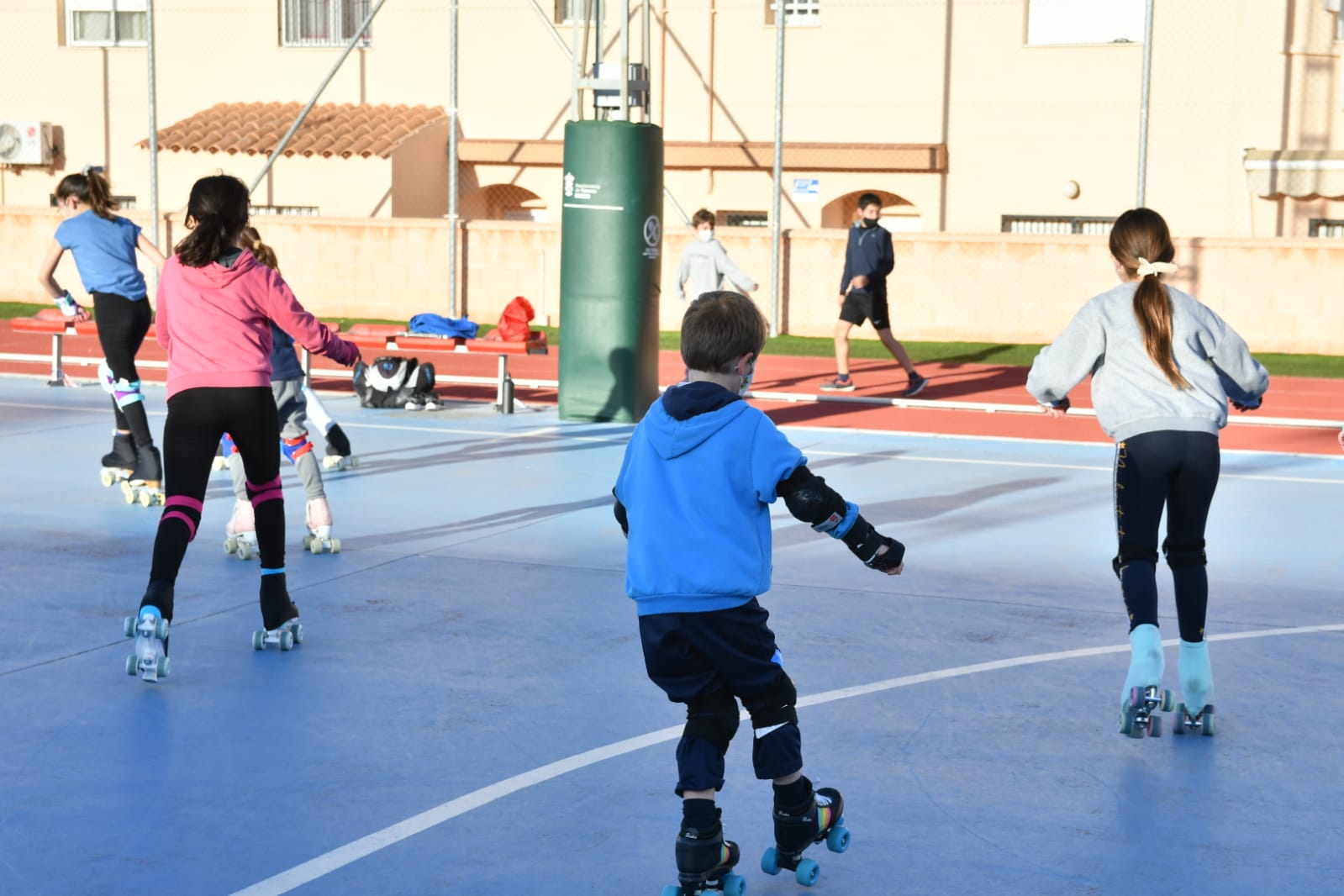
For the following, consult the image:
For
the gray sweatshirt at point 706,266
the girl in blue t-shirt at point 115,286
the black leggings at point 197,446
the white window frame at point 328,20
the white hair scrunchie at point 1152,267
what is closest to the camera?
the white hair scrunchie at point 1152,267

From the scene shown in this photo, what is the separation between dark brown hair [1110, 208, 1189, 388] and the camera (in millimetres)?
6008

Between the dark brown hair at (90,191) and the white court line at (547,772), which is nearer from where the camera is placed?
the white court line at (547,772)

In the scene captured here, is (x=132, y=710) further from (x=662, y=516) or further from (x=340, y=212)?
(x=340, y=212)

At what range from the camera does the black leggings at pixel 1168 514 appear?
238 inches

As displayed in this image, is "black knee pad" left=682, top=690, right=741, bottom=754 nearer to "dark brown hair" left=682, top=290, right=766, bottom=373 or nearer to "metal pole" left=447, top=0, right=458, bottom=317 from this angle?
"dark brown hair" left=682, top=290, right=766, bottom=373

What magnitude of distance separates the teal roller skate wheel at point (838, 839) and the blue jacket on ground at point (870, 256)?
513 inches

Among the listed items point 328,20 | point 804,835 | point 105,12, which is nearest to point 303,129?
point 328,20

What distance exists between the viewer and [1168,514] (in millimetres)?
6109

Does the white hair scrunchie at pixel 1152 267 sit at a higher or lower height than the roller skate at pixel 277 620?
higher

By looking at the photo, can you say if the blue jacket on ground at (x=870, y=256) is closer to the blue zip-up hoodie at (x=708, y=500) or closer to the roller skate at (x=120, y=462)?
the roller skate at (x=120, y=462)

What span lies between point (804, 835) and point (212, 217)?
353 centimetres

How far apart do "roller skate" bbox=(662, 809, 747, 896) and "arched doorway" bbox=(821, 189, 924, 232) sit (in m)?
23.1

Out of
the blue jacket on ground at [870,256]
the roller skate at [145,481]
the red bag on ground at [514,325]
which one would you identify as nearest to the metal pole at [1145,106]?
the blue jacket on ground at [870,256]

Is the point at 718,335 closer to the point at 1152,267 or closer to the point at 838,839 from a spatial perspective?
the point at 838,839
